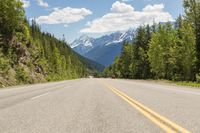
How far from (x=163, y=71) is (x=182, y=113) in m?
59.4

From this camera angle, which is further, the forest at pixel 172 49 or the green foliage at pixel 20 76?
the forest at pixel 172 49

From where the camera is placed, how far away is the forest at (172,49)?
2012 inches

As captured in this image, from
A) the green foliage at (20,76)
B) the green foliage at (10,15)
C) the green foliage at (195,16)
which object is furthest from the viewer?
the green foliage at (10,15)

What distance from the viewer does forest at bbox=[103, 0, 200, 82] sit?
5109 cm

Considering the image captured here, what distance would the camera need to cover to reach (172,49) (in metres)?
59.9

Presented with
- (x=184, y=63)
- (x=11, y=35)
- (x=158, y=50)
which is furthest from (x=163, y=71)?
(x=11, y=35)

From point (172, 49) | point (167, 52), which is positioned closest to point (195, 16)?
point (172, 49)

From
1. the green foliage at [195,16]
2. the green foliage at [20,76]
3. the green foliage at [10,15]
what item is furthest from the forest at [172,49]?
the green foliage at [10,15]

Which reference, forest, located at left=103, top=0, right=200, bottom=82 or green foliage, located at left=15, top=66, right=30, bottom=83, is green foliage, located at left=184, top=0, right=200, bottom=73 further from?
green foliage, located at left=15, top=66, right=30, bottom=83

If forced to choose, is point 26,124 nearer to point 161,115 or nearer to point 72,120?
point 72,120

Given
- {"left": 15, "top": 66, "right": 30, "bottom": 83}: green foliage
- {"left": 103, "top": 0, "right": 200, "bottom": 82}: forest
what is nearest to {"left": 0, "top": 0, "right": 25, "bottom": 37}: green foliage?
{"left": 15, "top": 66, "right": 30, "bottom": 83}: green foliage

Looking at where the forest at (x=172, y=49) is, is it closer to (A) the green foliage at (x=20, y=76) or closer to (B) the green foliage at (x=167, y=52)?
(B) the green foliage at (x=167, y=52)

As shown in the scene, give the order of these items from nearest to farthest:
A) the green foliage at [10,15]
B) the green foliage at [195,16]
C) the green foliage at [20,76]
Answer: the green foliage at [20,76] → the green foliage at [195,16] → the green foliage at [10,15]

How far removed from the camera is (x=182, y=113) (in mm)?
9633
